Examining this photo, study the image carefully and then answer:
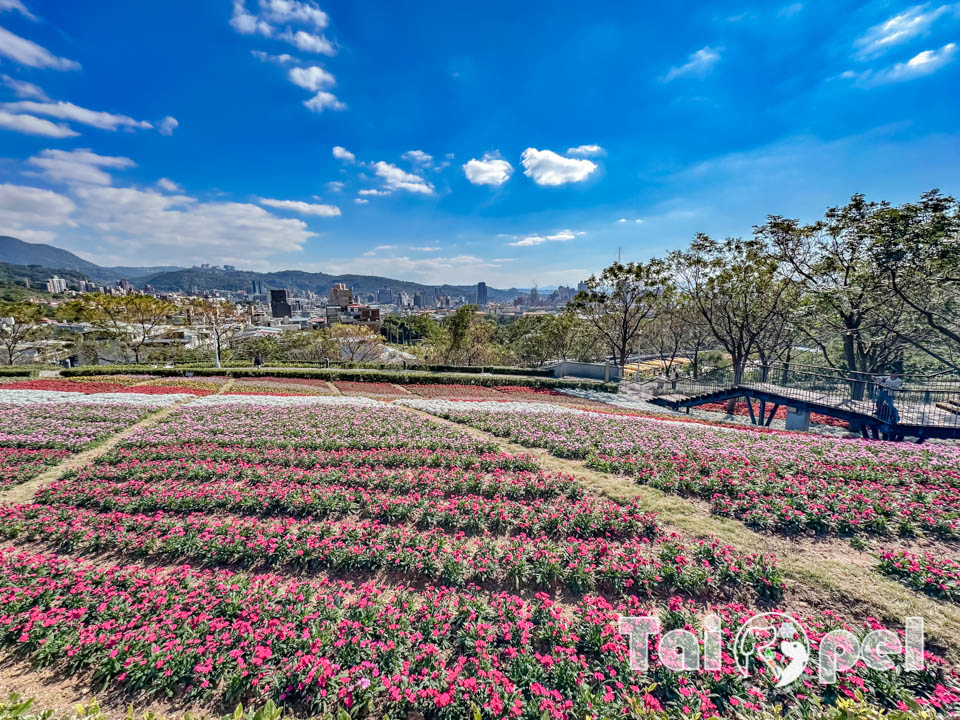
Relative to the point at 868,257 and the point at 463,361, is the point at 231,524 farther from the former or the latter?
the point at 463,361

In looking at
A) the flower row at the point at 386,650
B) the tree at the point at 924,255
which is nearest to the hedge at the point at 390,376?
the tree at the point at 924,255

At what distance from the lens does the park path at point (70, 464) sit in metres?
7.79

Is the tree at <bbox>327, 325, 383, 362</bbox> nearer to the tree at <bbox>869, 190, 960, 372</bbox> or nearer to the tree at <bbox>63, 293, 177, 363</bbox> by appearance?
the tree at <bbox>63, 293, 177, 363</bbox>

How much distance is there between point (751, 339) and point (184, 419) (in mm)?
27757

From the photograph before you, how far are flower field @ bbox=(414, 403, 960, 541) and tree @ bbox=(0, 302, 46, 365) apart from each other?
4203 cm

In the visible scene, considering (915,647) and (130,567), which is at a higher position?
(915,647)

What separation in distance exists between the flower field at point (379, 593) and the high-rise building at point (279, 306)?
15672cm

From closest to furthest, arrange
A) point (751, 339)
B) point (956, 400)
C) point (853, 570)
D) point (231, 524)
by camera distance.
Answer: point (853, 570) → point (231, 524) → point (956, 400) → point (751, 339)

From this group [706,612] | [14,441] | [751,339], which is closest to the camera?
[706,612]

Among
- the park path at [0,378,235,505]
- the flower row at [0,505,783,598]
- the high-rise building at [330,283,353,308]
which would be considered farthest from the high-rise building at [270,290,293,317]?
the flower row at [0,505,783,598]

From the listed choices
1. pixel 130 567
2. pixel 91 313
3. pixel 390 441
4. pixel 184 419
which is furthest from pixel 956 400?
pixel 91 313

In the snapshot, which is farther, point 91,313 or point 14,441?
point 91,313

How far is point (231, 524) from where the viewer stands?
6590mm

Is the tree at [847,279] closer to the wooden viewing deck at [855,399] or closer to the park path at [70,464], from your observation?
the wooden viewing deck at [855,399]
